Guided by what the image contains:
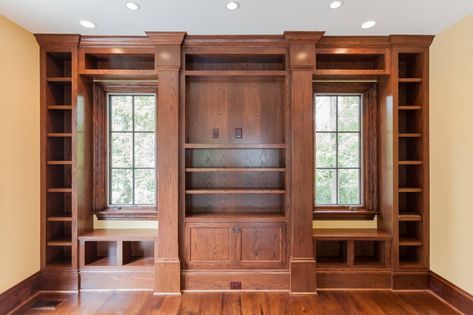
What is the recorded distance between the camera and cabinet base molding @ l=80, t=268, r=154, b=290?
2.98m

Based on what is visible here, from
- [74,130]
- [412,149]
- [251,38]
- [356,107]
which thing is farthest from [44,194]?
[412,149]

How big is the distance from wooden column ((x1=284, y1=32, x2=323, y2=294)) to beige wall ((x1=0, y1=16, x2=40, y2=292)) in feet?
8.77

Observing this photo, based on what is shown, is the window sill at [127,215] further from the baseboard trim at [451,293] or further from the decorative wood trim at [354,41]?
the baseboard trim at [451,293]

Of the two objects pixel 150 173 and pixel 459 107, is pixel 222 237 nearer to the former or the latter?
pixel 150 173

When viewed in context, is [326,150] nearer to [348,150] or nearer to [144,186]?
[348,150]

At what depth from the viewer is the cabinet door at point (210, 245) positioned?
9.86 ft

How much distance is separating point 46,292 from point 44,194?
3.35 feet

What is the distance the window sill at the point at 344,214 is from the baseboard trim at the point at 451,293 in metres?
0.81

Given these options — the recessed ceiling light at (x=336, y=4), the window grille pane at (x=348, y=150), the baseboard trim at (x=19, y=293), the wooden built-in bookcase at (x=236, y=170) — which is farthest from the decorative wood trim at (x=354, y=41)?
the baseboard trim at (x=19, y=293)

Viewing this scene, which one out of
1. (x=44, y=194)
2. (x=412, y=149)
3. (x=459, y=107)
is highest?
(x=459, y=107)

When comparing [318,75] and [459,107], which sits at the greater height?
[318,75]

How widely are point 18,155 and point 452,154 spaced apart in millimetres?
4191

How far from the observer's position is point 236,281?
297cm

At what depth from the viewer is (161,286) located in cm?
290
